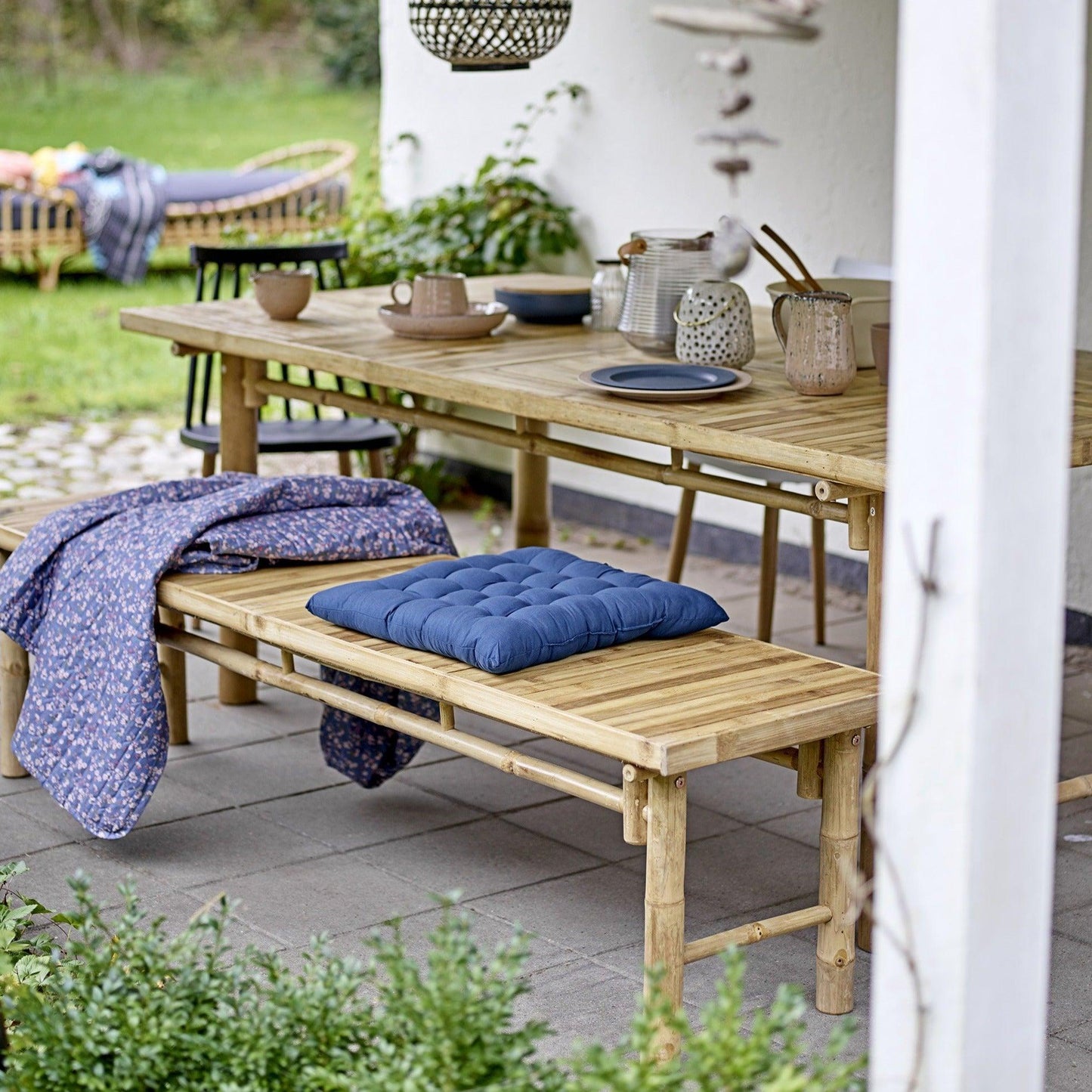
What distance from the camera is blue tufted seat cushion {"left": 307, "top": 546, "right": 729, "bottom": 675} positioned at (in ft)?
8.50

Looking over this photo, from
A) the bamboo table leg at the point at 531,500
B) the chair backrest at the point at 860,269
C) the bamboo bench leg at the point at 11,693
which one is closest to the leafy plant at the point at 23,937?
the bamboo bench leg at the point at 11,693

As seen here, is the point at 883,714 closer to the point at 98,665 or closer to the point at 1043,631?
the point at 1043,631

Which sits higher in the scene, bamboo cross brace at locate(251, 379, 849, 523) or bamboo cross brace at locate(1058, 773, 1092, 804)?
bamboo cross brace at locate(251, 379, 849, 523)

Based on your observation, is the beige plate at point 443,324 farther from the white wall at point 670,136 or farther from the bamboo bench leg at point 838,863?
the bamboo bench leg at point 838,863

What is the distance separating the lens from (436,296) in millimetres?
3719

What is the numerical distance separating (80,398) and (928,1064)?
646 cm

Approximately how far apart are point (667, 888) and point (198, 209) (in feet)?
28.2

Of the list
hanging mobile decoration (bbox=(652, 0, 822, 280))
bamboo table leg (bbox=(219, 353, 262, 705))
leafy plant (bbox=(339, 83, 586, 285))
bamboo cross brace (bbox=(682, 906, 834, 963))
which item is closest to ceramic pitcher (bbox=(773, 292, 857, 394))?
bamboo cross brace (bbox=(682, 906, 834, 963))

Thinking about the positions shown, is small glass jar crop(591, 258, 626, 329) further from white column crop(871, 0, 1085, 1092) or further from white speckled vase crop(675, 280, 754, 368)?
white column crop(871, 0, 1085, 1092)

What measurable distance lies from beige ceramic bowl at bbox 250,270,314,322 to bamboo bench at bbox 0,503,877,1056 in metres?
1.06

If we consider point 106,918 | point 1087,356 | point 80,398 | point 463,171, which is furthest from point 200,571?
point 80,398

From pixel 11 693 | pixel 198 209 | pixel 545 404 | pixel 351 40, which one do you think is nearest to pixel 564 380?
pixel 545 404

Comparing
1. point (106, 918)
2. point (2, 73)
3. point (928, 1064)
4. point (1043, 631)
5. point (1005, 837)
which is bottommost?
point (106, 918)

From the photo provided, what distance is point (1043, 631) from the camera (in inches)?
61.3
